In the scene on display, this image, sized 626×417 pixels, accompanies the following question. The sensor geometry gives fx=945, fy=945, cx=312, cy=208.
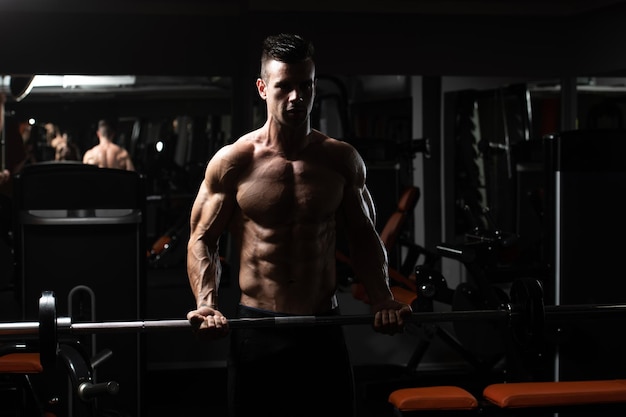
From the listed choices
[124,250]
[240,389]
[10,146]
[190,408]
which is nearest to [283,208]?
[240,389]

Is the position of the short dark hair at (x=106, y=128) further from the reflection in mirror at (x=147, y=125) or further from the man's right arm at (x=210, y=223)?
the man's right arm at (x=210, y=223)

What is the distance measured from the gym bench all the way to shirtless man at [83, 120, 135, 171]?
3.12 meters

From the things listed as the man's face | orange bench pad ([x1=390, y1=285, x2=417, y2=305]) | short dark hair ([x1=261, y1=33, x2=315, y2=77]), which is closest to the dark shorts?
the man's face

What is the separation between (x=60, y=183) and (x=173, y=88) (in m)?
1.75

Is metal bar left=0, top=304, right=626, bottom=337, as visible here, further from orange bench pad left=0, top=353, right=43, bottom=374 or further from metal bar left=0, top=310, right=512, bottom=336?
orange bench pad left=0, top=353, right=43, bottom=374

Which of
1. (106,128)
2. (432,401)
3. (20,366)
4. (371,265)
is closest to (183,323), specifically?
(371,265)

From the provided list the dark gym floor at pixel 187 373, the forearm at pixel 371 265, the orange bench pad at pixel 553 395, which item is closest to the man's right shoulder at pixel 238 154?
the forearm at pixel 371 265

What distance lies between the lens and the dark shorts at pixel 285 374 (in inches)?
110

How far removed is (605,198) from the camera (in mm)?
4488

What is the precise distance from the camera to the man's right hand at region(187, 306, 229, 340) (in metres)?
2.62

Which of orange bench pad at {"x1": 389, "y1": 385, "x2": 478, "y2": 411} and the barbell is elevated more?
the barbell

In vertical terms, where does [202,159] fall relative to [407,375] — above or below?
above

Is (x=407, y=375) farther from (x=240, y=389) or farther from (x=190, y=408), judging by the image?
(x=240, y=389)

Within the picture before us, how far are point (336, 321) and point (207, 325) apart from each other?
367 mm
